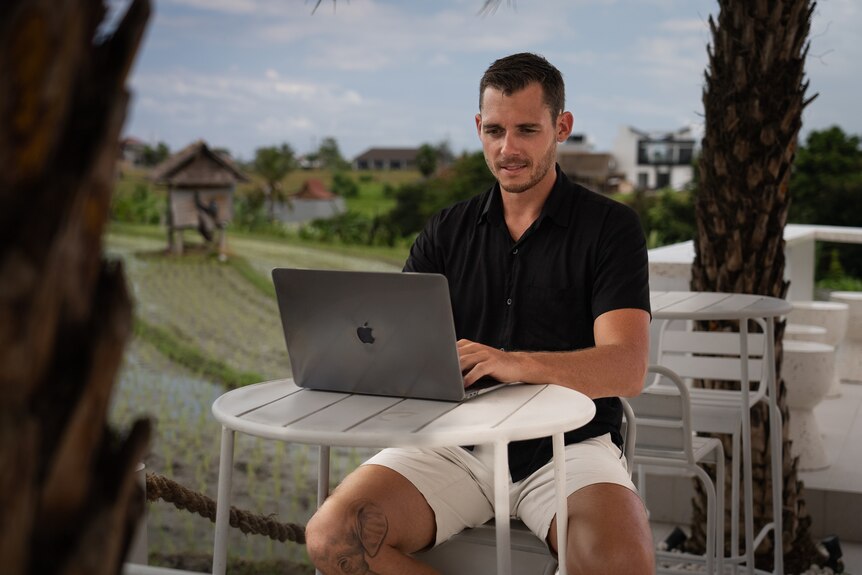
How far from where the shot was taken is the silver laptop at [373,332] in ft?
5.14

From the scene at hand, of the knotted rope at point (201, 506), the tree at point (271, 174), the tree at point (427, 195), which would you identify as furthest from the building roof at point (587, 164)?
the knotted rope at point (201, 506)

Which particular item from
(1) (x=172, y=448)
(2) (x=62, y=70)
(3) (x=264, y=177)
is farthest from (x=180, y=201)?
(2) (x=62, y=70)

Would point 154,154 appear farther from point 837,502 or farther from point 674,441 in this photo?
point 674,441

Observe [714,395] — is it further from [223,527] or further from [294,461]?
→ [294,461]

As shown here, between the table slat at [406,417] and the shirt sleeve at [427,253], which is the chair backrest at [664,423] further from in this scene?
the table slat at [406,417]

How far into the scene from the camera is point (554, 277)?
6.70ft

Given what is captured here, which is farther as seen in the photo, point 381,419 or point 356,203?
point 356,203

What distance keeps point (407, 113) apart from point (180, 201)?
1657 centimetres

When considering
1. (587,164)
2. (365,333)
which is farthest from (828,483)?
(587,164)

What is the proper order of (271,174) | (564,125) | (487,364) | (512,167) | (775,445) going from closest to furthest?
1. (487,364)
2. (512,167)
3. (564,125)
4. (775,445)
5. (271,174)

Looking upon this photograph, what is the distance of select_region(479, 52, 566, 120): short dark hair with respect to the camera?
2.12 meters

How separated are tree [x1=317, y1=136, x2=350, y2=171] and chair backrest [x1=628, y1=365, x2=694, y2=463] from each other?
22537 mm

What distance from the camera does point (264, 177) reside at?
23.6m

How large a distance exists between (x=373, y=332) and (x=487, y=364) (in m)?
0.22
